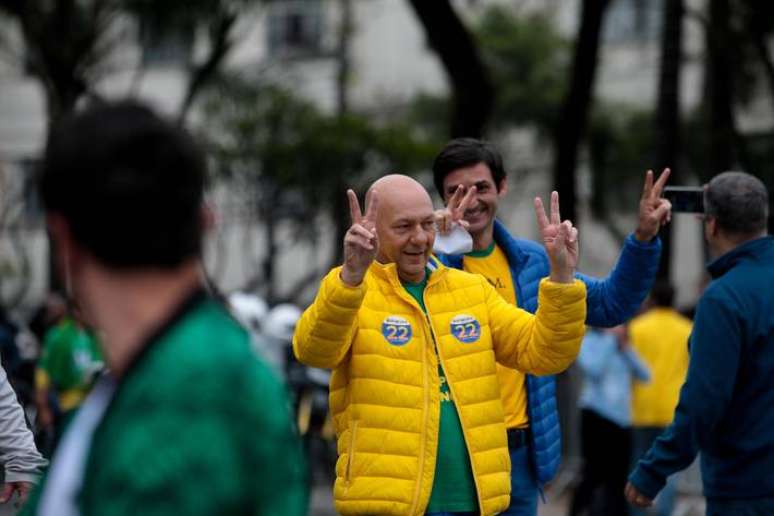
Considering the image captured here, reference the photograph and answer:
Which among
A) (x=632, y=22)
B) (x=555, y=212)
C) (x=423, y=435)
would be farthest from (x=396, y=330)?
(x=632, y=22)

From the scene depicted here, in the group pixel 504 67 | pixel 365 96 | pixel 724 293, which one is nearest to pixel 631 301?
pixel 724 293

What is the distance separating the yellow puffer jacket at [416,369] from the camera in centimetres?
454

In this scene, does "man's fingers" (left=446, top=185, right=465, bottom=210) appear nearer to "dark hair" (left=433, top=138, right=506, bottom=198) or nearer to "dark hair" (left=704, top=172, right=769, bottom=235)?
"dark hair" (left=433, top=138, right=506, bottom=198)

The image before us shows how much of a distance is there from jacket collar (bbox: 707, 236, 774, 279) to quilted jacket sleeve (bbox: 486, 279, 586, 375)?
0.72 m

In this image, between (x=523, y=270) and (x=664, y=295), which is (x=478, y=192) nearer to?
(x=523, y=270)

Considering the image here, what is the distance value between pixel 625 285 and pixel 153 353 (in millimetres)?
3407

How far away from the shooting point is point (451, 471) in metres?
4.63

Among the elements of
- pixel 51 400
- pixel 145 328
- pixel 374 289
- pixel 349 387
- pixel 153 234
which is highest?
pixel 153 234

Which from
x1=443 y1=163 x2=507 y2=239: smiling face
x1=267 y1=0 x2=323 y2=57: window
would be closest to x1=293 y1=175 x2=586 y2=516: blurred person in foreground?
x1=443 y1=163 x2=507 y2=239: smiling face

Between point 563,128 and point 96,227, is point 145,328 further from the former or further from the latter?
point 563,128

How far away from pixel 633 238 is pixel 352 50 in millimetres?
26816

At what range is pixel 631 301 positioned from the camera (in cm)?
545

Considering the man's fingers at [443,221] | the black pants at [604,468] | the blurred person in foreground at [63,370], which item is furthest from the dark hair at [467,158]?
the blurred person in foreground at [63,370]

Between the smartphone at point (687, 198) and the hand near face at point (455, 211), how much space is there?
798 mm
